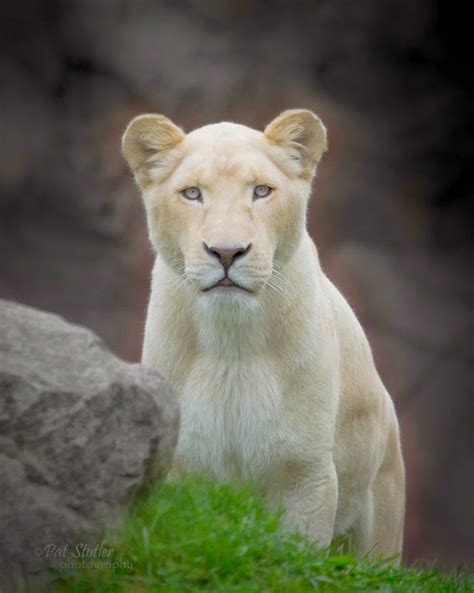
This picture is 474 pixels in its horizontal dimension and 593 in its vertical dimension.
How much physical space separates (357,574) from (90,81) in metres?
7.30

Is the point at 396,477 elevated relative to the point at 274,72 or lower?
lower

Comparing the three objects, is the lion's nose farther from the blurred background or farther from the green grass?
the blurred background

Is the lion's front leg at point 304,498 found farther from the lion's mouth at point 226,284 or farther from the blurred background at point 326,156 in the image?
the blurred background at point 326,156

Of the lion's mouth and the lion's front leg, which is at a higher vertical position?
the lion's mouth

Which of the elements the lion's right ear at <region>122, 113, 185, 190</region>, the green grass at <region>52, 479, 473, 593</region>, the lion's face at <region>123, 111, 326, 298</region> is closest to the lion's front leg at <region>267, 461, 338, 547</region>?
the green grass at <region>52, 479, 473, 593</region>

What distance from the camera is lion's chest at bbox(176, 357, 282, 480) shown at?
5617 millimetres

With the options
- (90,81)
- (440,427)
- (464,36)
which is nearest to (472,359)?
(440,427)

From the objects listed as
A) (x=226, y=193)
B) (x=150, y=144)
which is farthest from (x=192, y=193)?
(x=150, y=144)

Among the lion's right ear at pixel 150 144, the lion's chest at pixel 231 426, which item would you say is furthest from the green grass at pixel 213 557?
the lion's right ear at pixel 150 144

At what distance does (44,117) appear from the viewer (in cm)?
1154

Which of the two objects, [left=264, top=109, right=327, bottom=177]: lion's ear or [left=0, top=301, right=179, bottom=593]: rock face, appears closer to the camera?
[left=0, top=301, right=179, bottom=593]: rock face

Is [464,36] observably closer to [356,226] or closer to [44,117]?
[356,226]

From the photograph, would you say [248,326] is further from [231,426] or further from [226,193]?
[226,193]

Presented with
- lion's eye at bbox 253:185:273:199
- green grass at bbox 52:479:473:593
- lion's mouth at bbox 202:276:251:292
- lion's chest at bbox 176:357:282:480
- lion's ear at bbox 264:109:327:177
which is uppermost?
lion's ear at bbox 264:109:327:177
